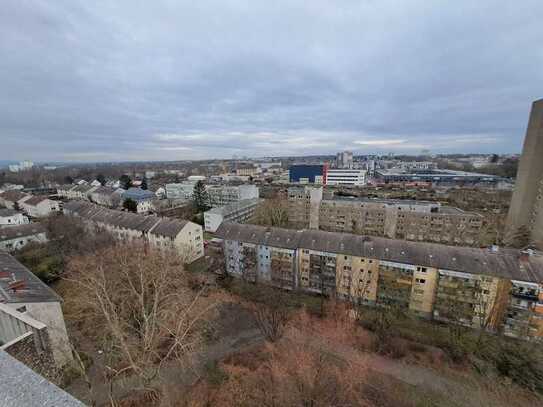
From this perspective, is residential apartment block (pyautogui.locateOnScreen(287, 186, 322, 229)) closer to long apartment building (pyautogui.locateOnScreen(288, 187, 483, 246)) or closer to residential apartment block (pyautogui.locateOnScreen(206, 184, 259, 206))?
long apartment building (pyautogui.locateOnScreen(288, 187, 483, 246))

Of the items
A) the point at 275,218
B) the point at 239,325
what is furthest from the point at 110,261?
the point at 275,218

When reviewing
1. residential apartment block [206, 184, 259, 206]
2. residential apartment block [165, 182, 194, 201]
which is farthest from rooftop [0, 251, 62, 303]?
residential apartment block [165, 182, 194, 201]

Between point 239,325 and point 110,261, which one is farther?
point 110,261

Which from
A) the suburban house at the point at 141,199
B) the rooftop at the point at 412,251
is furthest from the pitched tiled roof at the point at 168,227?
the suburban house at the point at 141,199

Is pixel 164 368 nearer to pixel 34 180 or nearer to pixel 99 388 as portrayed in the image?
pixel 99 388

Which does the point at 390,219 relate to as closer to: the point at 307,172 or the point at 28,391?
the point at 28,391

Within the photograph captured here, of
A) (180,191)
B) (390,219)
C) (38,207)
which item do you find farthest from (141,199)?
(390,219)

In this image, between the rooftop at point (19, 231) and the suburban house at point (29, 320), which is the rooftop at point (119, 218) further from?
the suburban house at point (29, 320)
